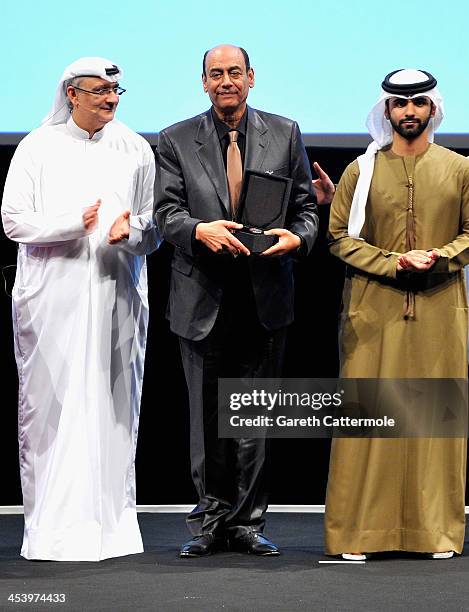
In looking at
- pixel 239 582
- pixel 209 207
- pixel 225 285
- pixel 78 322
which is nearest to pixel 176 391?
pixel 78 322

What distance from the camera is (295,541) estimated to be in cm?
525

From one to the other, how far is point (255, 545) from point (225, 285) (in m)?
1.00

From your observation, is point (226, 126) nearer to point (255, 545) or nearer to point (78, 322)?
point (78, 322)

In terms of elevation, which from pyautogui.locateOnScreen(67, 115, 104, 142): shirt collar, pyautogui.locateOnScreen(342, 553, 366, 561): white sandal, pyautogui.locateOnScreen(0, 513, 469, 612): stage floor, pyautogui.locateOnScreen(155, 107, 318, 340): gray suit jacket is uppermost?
pyautogui.locateOnScreen(67, 115, 104, 142): shirt collar

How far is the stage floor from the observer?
3914 mm

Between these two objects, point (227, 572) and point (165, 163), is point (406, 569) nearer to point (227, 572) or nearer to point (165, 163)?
point (227, 572)

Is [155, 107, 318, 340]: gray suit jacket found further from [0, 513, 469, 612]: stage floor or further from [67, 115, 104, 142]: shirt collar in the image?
[0, 513, 469, 612]: stage floor

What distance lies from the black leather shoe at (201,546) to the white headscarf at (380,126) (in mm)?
1286

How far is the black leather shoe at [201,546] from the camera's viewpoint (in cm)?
474

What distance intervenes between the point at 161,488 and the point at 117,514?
1.25 meters


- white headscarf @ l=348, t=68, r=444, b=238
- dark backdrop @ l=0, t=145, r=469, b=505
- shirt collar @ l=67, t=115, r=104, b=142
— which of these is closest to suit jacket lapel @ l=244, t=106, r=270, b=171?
white headscarf @ l=348, t=68, r=444, b=238

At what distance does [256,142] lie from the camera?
4824mm

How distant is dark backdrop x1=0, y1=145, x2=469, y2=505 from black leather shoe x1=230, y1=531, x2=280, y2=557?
4.51 ft

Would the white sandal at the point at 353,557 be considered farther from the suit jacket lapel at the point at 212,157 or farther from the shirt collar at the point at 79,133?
the shirt collar at the point at 79,133
